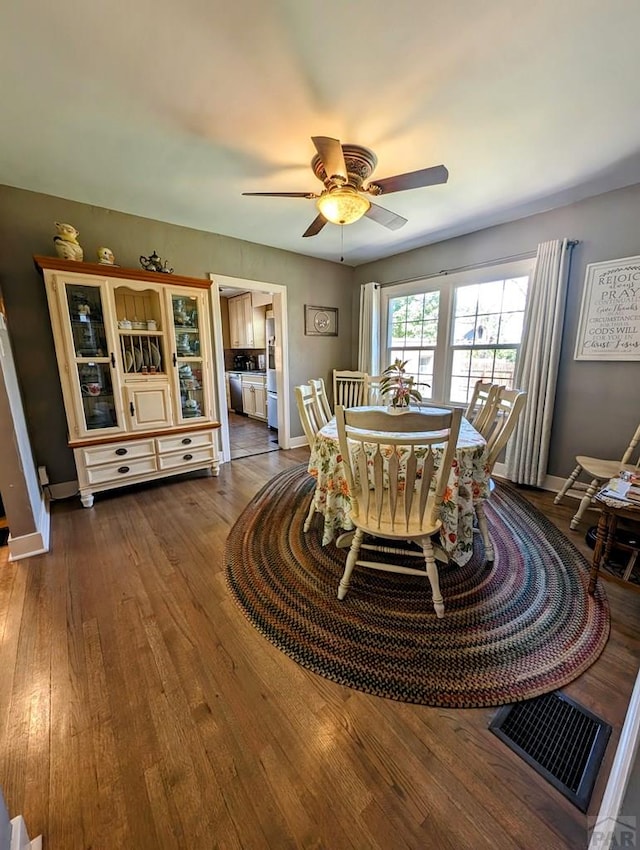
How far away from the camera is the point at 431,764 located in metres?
A: 1.04

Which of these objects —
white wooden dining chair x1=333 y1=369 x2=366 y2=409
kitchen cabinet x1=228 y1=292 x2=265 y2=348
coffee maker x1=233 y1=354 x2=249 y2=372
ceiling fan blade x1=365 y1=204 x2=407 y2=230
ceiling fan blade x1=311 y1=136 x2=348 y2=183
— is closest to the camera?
ceiling fan blade x1=311 y1=136 x2=348 y2=183

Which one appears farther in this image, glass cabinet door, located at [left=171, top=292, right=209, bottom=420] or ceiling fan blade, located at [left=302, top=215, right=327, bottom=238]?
glass cabinet door, located at [left=171, top=292, right=209, bottom=420]

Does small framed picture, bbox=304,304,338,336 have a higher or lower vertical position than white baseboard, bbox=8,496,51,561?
higher

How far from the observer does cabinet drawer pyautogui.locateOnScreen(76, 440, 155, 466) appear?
8.91 ft

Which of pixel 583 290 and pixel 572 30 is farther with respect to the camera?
pixel 583 290

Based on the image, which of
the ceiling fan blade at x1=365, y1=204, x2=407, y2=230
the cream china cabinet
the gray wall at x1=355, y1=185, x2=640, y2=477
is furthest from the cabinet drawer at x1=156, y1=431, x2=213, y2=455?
the gray wall at x1=355, y1=185, x2=640, y2=477

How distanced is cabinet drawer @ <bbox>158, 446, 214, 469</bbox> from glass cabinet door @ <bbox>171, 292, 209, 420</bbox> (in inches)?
13.2

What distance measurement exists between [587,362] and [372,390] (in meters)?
1.87

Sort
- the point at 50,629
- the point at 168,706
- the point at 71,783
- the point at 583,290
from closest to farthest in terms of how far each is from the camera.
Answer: the point at 71,783 → the point at 168,706 → the point at 50,629 → the point at 583,290

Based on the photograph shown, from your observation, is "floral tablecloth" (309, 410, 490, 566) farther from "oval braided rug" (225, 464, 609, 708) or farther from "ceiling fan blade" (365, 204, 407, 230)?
"ceiling fan blade" (365, 204, 407, 230)

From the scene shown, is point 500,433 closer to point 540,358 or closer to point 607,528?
point 607,528

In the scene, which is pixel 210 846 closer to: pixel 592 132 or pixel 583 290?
pixel 592 132

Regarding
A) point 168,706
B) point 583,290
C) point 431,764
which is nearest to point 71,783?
point 168,706

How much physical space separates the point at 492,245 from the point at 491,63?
6.80 ft
